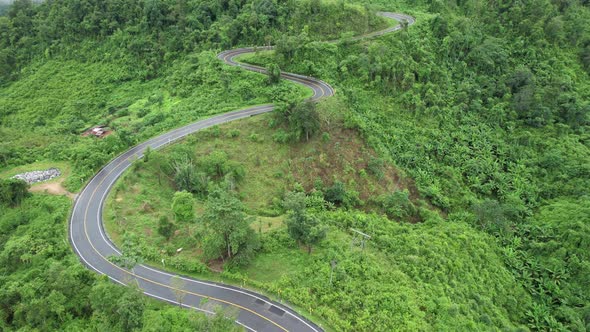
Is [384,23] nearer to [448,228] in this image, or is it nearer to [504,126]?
[504,126]

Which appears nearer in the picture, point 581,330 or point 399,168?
point 581,330

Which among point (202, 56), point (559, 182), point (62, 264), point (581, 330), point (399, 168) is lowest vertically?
point (581, 330)

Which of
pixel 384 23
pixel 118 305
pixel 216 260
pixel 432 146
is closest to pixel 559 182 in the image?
pixel 432 146

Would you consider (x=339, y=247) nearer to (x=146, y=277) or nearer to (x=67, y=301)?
(x=146, y=277)

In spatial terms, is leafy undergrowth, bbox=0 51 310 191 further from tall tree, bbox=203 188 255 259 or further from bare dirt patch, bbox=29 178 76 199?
tall tree, bbox=203 188 255 259

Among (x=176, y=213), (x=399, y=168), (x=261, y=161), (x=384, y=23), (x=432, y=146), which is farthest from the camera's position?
(x=384, y=23)

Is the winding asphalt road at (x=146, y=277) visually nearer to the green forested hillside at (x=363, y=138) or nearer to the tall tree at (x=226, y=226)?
the green forested hillside at (x=363, y=138)

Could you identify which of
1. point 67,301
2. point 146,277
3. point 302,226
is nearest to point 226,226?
point 302,226

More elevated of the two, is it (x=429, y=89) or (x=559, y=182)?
(x=429, y=89)
